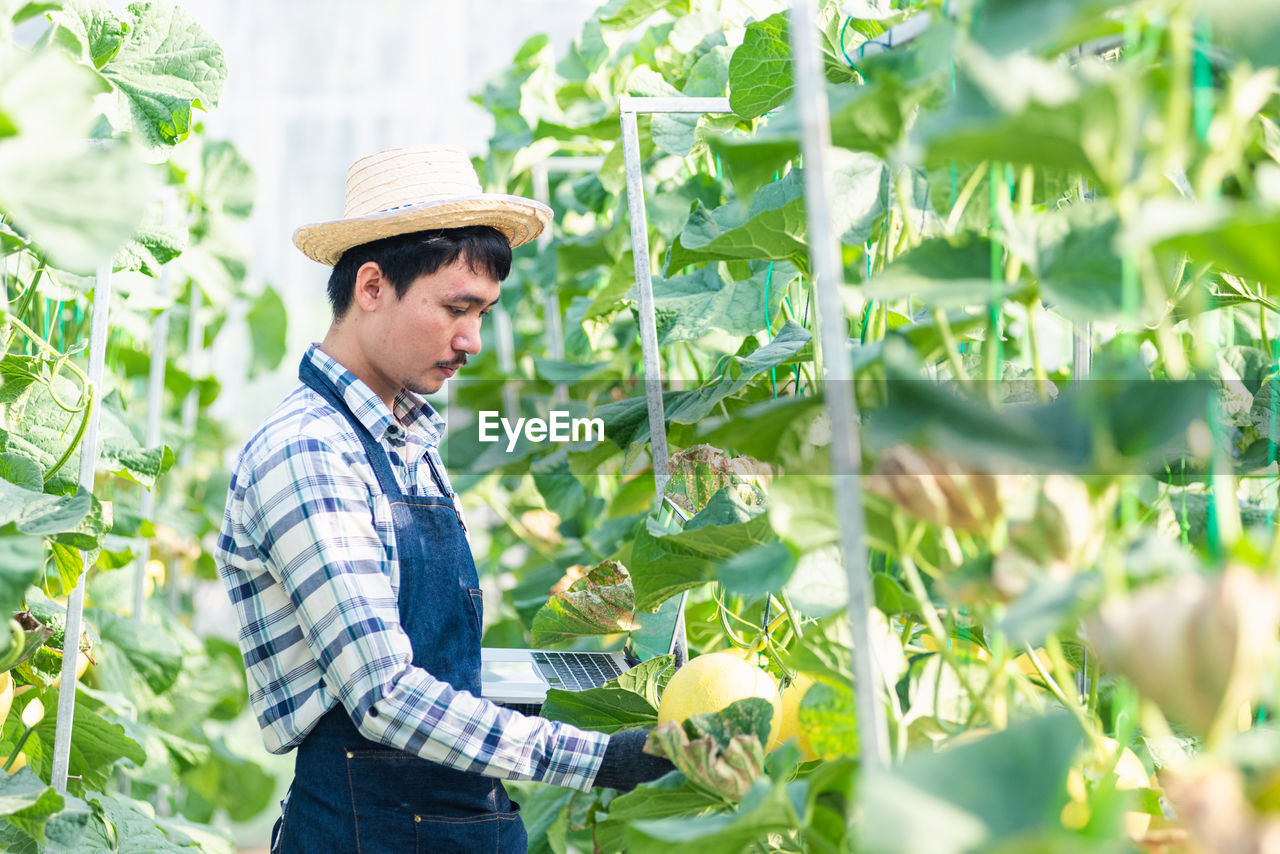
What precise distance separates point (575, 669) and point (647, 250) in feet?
1.41

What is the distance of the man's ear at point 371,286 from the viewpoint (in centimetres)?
114

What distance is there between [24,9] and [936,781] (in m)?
0.95

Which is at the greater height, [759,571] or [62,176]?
[62,176]

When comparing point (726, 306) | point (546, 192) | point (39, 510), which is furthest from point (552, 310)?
point (39, 510)

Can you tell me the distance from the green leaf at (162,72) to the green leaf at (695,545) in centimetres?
55

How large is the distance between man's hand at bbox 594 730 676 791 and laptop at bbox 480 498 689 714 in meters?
0.17

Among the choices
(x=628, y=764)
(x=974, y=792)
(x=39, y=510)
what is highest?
(x=39, y=510)

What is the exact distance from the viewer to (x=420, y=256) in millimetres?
1145

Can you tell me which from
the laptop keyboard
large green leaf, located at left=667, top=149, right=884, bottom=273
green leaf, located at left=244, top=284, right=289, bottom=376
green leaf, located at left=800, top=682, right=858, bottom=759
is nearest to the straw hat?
large green leaf, located at left=667, top=149, right=884, bottom=273

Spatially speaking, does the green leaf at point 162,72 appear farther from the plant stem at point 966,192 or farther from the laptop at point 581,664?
the plant stem at point 966,192

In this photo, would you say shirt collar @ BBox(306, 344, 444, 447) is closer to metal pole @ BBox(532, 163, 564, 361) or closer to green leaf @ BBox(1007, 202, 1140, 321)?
green leaf @ BBox(1007, 202, 1140, 321)

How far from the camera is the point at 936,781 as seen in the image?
0.36m

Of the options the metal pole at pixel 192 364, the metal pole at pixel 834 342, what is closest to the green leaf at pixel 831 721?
the metal pole at pixel 834 342

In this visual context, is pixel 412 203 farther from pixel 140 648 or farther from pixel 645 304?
pixel 140 648
